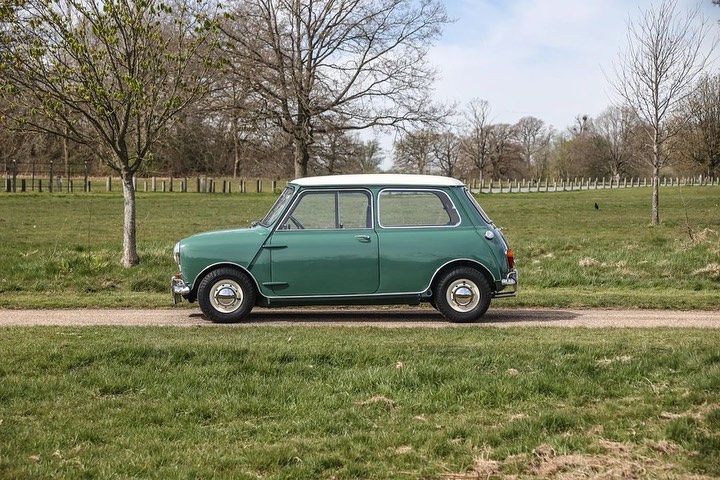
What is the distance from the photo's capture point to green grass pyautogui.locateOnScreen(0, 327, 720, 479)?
5.13 m

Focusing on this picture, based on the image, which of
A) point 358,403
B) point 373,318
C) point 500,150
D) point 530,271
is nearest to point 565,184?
point 500,150

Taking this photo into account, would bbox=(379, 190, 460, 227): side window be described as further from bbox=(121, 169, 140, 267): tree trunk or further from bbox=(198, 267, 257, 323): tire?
bbox=(121, 169, 140, 267): tree trunk

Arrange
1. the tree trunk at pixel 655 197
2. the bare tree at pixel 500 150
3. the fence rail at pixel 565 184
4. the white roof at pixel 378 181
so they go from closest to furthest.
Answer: the white roof at pixel 378 181
the tree trunk at pixel 655 197
the fence rail at pixel 565 184
the bare tree at pixel 500 150

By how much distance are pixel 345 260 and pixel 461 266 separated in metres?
1.49

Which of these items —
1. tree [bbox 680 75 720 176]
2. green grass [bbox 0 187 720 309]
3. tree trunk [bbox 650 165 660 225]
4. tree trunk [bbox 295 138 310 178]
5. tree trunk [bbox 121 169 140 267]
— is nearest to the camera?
green grass [bbox 0 187 720 309]

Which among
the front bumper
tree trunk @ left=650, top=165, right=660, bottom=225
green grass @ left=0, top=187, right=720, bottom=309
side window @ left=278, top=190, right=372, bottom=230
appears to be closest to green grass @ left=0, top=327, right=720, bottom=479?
the front bumper

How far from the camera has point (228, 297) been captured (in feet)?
34.7

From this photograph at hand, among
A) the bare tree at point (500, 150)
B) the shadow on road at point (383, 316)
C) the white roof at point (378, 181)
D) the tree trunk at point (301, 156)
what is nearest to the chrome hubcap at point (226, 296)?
the shadow on road at point (383, 316)

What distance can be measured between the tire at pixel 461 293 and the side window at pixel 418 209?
70cm

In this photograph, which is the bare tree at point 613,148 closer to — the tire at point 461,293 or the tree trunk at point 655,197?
the tree trunk at point 655,197

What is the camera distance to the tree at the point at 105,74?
14.3 m

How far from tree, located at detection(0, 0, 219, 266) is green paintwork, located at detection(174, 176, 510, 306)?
16.9 feet

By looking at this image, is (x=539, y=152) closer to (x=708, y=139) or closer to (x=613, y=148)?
(x=613, y=148)

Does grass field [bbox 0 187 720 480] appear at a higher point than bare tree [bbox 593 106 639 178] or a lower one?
lower
